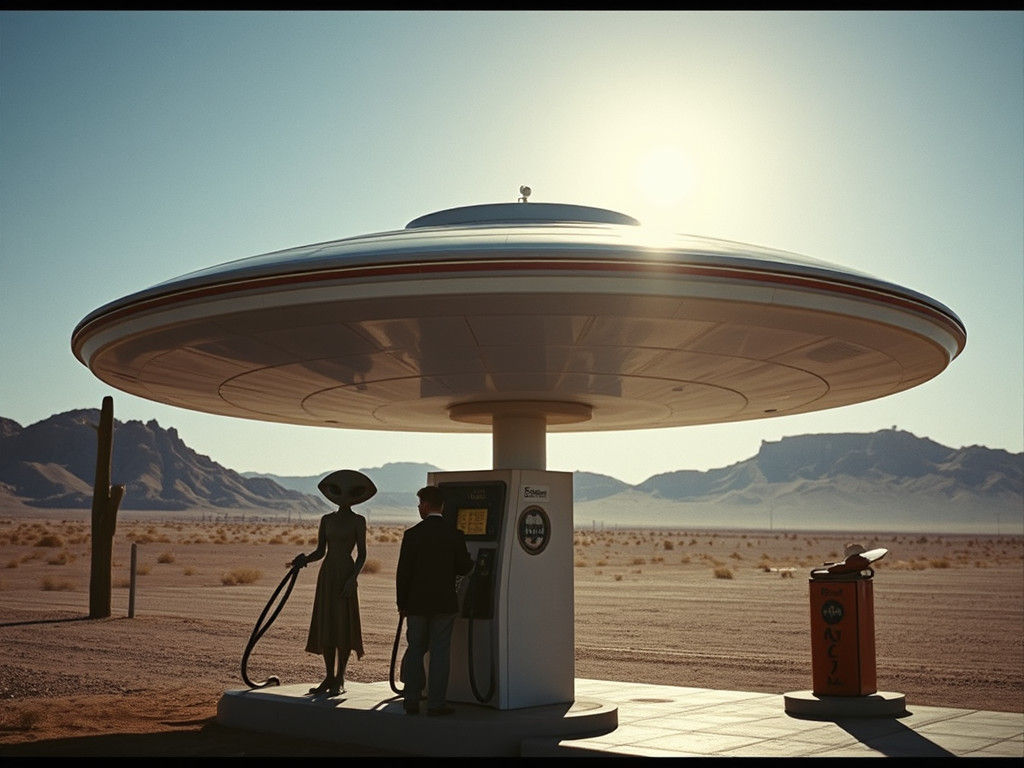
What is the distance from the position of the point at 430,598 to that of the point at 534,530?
175cm

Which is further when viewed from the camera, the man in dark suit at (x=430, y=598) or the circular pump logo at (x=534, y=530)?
the circular pump logo at (x=534, y=530)

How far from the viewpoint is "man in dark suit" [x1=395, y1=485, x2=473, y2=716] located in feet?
32.8

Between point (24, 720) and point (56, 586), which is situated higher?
point (56, 586)

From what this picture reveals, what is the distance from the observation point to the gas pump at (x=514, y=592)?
10914 millimetres

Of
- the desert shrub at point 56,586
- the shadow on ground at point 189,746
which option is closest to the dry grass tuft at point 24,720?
the shadow on ground at point 189,746

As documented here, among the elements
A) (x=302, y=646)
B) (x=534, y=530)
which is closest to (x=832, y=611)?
(x=534, y=530)

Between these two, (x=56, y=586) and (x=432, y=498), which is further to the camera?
(x=56, y=586)

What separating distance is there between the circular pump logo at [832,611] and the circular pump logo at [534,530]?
9.89ft

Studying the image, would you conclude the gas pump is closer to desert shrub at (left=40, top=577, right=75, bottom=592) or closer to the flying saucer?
the flying saucer

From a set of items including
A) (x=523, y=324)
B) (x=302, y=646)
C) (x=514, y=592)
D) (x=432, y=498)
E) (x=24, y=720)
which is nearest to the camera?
(x=523, y=324)

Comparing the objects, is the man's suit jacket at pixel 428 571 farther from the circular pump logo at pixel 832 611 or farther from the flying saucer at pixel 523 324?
the circular pump logo at pixel 832 611

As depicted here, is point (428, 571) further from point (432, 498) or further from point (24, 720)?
point (24, 720)

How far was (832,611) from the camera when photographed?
37.9 ft

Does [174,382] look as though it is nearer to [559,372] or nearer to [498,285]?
[559,372]
